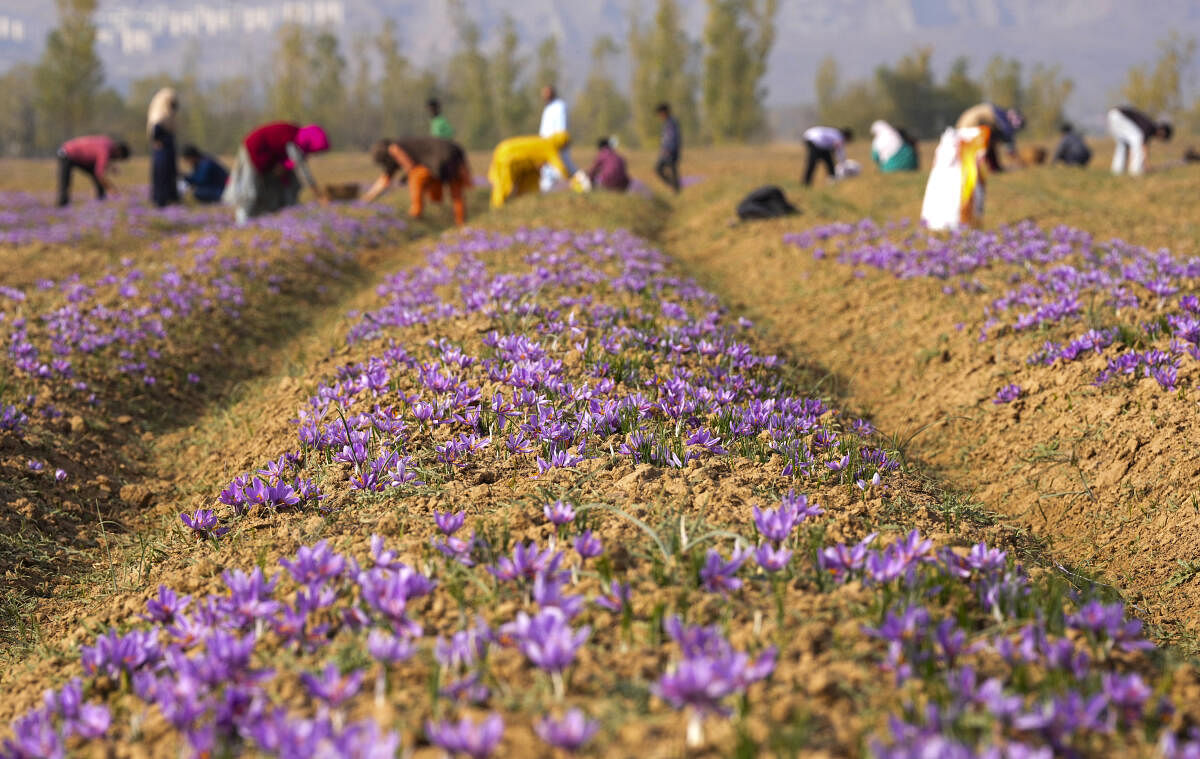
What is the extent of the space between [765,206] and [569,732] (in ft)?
51.2

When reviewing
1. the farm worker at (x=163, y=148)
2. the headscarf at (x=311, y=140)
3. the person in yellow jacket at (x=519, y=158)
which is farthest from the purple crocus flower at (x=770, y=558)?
the farm worker at (x=163, y=148)

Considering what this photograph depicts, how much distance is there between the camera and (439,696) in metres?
2.41

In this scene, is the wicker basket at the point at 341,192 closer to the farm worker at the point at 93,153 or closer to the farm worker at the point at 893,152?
the farm worker at the point at 93,153

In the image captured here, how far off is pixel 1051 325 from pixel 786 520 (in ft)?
16.8

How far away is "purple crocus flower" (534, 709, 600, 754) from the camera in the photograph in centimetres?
204

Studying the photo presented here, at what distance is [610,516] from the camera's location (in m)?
3.61

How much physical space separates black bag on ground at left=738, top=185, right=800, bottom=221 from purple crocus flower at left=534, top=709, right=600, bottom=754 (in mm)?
15245

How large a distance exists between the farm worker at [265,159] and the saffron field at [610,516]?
824cm

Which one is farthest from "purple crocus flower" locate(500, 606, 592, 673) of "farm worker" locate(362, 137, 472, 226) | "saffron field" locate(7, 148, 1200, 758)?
"farm worker" locate(362, 137, 472, 226)

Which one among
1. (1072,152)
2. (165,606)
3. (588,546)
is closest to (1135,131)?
(1072,152)

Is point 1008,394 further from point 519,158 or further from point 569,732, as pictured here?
point 519,158

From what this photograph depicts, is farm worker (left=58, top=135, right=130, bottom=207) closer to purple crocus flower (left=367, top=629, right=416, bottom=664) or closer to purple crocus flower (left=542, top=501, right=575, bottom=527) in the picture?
purple crocus flower (left=542, top=501, right=575, bottom=527)

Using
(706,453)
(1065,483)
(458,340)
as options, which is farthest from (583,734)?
(458,340)

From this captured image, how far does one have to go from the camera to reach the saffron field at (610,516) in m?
2.35
